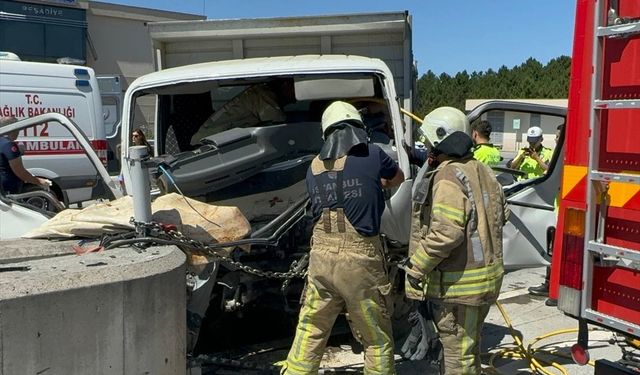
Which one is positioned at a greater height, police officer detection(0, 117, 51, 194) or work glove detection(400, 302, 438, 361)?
police officer detection(0, 117, 51, 194)

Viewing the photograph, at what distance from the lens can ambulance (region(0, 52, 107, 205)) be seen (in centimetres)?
820

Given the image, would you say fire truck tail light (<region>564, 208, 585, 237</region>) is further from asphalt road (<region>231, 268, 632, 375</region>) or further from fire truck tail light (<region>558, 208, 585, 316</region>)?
asphalt road (<region>231, 268, 632, 375</region>)

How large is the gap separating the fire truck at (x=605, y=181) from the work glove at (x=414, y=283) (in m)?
0.69

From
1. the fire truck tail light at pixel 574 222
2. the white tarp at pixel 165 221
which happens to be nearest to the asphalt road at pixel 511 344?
the white tarp at pixel 165 221

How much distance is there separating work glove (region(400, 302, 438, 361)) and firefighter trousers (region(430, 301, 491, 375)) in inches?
19.7

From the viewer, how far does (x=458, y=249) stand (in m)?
3.06

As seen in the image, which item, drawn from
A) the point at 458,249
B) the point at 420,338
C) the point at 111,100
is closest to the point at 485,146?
the point at 420,338

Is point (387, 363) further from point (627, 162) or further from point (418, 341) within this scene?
point (627, 162)

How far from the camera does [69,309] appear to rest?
2555mm

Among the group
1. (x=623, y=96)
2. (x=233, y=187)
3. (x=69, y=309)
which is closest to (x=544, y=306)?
(x=233, y=187)

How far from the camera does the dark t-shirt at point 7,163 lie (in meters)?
5.23

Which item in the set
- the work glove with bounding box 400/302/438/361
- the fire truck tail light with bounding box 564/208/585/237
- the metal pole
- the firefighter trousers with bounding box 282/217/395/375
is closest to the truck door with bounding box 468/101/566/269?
the work glove with bounding box 400/302/438/361

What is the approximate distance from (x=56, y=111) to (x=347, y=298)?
6826 millimetres

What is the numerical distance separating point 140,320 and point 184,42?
11.0ft
